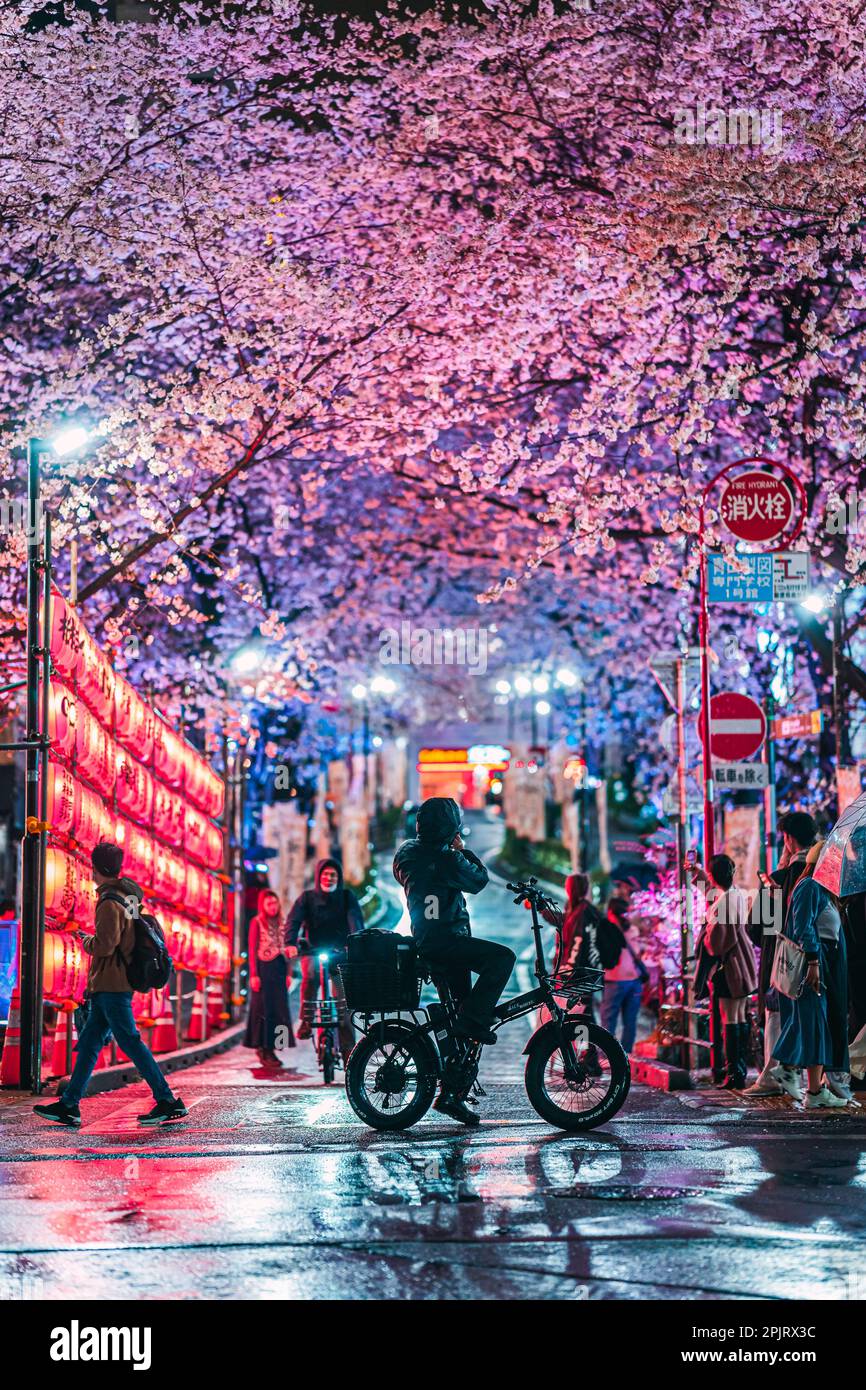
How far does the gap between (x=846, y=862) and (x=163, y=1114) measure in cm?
507

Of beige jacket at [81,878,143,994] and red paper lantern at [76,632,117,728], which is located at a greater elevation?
red paper lantern at [76,632,117,728]

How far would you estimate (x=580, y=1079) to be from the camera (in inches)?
392

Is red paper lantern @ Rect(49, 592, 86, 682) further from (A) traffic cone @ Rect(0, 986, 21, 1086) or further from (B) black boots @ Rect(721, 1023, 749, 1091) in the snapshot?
(B) black boots @ Rect(721, 1023, 749, 1091)

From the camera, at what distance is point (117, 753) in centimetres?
1647

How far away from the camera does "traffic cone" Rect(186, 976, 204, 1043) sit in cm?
2197

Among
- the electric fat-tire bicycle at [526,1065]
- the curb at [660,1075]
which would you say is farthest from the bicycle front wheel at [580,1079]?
the curb at [660,1075]

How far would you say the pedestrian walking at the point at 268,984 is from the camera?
61.4 feet

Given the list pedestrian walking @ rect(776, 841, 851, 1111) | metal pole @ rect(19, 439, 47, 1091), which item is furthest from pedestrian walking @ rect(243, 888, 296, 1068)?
pedestrian walking @ rect(776, 841, 851, 1111)

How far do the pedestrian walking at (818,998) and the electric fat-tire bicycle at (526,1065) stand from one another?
205 cm

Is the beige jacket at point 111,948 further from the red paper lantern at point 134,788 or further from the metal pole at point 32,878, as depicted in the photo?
the red paper lantern at point 134,788

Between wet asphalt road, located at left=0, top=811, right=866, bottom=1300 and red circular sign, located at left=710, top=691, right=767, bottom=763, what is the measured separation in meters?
4.00

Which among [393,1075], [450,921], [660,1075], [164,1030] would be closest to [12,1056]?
[393,1075]

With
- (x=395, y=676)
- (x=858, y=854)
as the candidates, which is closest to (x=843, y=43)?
(x=858, y=854)
